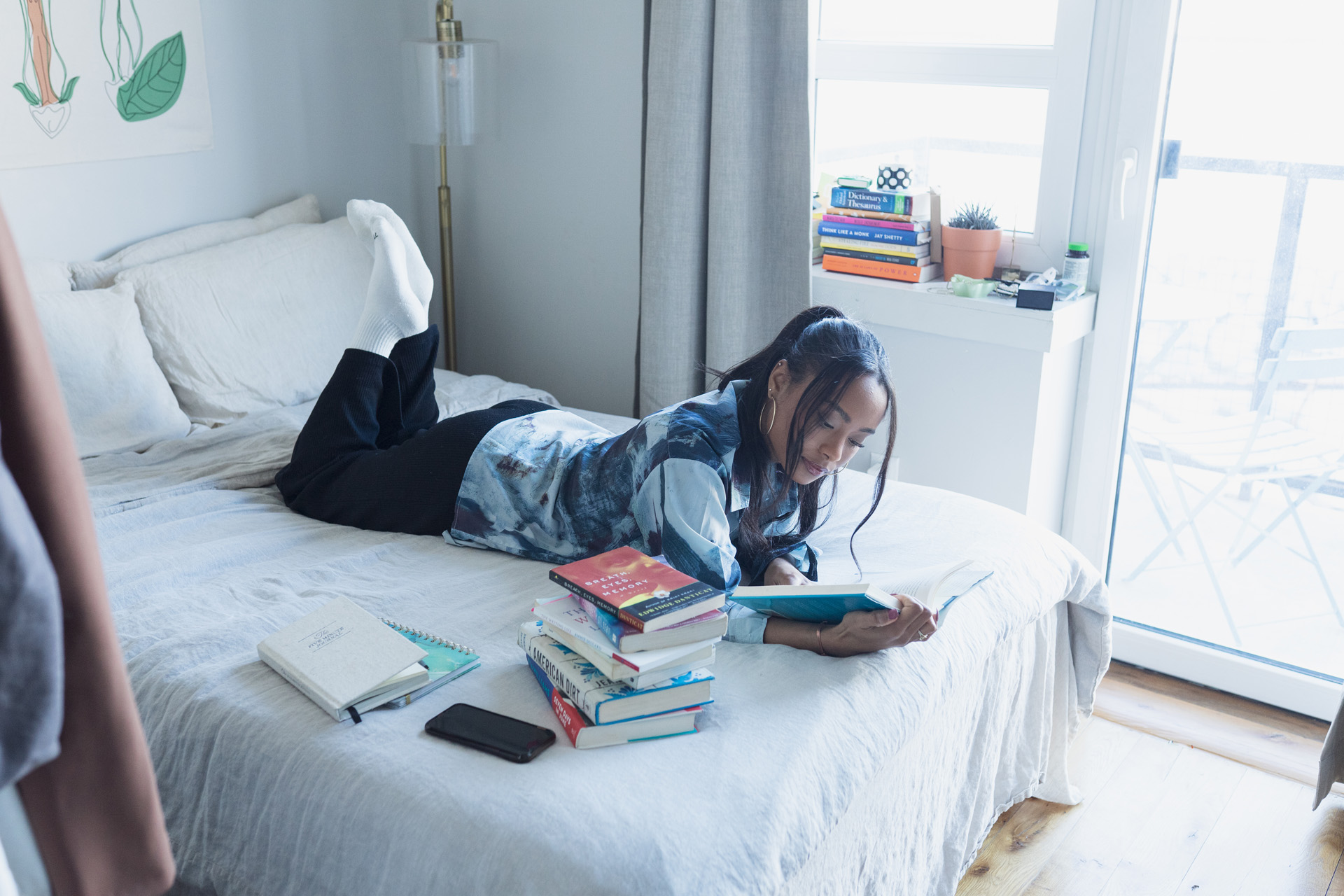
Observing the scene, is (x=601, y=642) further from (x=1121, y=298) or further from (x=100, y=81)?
(x=100, y=81)

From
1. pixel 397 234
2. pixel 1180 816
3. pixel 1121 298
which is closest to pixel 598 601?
pixel 397 234

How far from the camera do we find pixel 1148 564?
2459 mm

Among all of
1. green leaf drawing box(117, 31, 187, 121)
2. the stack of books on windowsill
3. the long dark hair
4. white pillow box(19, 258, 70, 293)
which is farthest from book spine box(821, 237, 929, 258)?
white pillow box(19, 258, 70, 293)

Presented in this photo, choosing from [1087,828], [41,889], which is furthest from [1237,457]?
[41,889]

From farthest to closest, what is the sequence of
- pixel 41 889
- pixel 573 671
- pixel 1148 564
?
pixel 1148 564 → pixel 573 671 → pixel 41 889

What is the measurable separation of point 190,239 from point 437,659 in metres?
1.53

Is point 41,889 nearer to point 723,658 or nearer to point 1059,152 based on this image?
point 723,658

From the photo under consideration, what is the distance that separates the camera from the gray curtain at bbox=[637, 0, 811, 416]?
233cm

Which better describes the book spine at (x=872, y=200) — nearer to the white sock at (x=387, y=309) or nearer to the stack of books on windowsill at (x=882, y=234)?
A: the stack of books on windowsill at (x=882, y=234)

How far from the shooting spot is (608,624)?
1239 mm

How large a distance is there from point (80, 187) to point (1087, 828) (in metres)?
Result: 2.38

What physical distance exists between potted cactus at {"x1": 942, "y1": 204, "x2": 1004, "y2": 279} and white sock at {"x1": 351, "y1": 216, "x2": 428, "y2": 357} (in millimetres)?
1165

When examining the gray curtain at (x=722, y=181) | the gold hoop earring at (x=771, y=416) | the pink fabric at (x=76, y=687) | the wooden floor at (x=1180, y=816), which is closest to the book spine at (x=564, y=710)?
the gold hoop earring at (x=771, y=416)

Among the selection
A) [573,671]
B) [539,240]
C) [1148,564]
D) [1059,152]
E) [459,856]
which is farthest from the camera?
[539,240]
